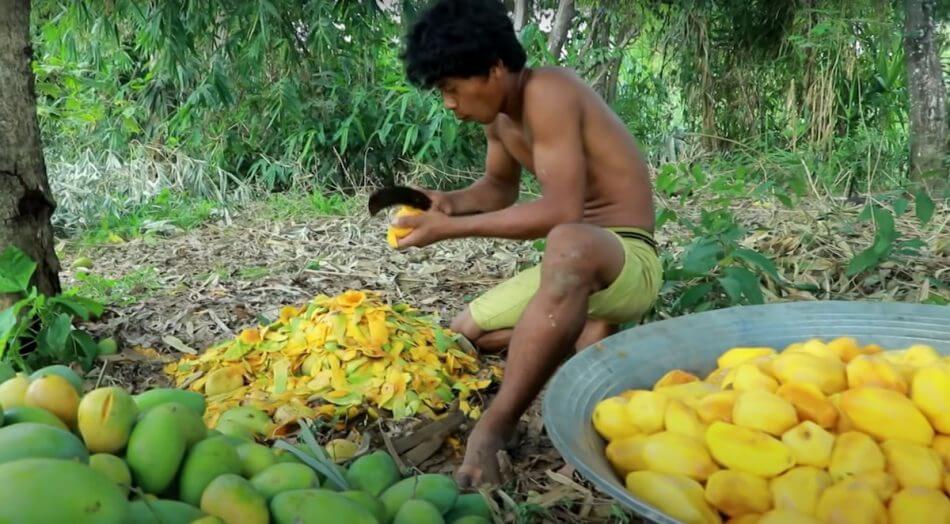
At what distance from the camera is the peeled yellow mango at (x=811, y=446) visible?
3.72ft

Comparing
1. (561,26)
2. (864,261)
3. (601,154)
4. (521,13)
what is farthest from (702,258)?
(521,13)

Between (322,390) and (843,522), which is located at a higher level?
(843,522)

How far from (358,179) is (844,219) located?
360cm

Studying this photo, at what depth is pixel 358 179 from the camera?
6012mm

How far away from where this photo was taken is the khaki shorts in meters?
2.12

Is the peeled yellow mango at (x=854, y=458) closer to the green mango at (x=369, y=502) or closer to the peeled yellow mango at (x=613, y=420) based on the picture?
the peeled yellow mango at (x=613, y=420)

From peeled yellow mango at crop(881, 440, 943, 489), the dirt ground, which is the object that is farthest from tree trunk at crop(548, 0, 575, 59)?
peeled yellow mango at crop(881, 440, 943, 489)

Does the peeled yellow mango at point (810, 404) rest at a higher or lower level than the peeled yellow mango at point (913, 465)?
higher

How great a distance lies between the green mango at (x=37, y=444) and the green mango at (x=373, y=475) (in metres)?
0.40

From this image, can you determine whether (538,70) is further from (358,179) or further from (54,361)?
(358,179)

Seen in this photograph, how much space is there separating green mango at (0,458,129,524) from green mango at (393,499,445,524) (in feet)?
1.16

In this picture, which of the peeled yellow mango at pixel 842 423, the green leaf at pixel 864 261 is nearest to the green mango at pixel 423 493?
the peeled yellow mango at pixel 842 423

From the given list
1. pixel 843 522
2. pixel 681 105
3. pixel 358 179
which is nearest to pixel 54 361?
pixel 843 522

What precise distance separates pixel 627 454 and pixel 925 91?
4.05 m
